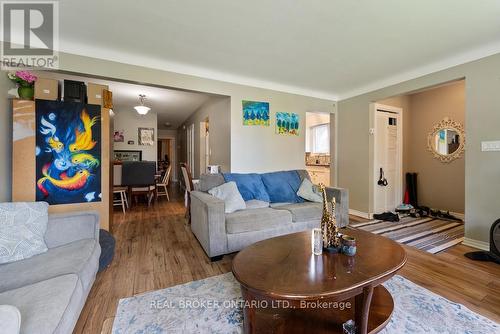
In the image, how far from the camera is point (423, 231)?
10.9 ft

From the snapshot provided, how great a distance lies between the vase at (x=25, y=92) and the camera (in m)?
2.32

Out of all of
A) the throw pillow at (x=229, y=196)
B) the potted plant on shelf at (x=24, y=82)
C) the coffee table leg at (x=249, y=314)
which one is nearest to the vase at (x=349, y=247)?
the coffee table leg at (x=249, y=314)

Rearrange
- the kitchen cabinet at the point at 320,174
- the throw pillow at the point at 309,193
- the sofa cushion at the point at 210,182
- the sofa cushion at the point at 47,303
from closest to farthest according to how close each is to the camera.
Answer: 1. the sofa cushion at the point at 47,303
2. the sofa cushion at the point at 210,182
3. the throw pillow at the point at 309,193
4. the kitchen cabinet at the point at 320,174

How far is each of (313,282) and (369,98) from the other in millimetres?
3848

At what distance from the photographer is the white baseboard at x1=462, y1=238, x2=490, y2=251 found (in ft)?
8.59

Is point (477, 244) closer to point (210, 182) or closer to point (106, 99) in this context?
point (210, 182)

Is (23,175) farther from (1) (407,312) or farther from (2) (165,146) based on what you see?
(2) (165,146)

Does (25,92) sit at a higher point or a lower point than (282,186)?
higher

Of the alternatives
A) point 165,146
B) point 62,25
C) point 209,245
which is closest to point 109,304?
point 209,245

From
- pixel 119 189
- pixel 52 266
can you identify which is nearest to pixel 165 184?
pixel 119 189

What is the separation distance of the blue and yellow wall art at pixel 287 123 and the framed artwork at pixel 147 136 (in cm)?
426

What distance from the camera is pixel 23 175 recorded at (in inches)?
90.4

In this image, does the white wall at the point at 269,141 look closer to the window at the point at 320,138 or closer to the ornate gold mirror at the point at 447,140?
the window at the point at 320,138

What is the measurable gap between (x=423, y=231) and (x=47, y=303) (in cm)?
427
